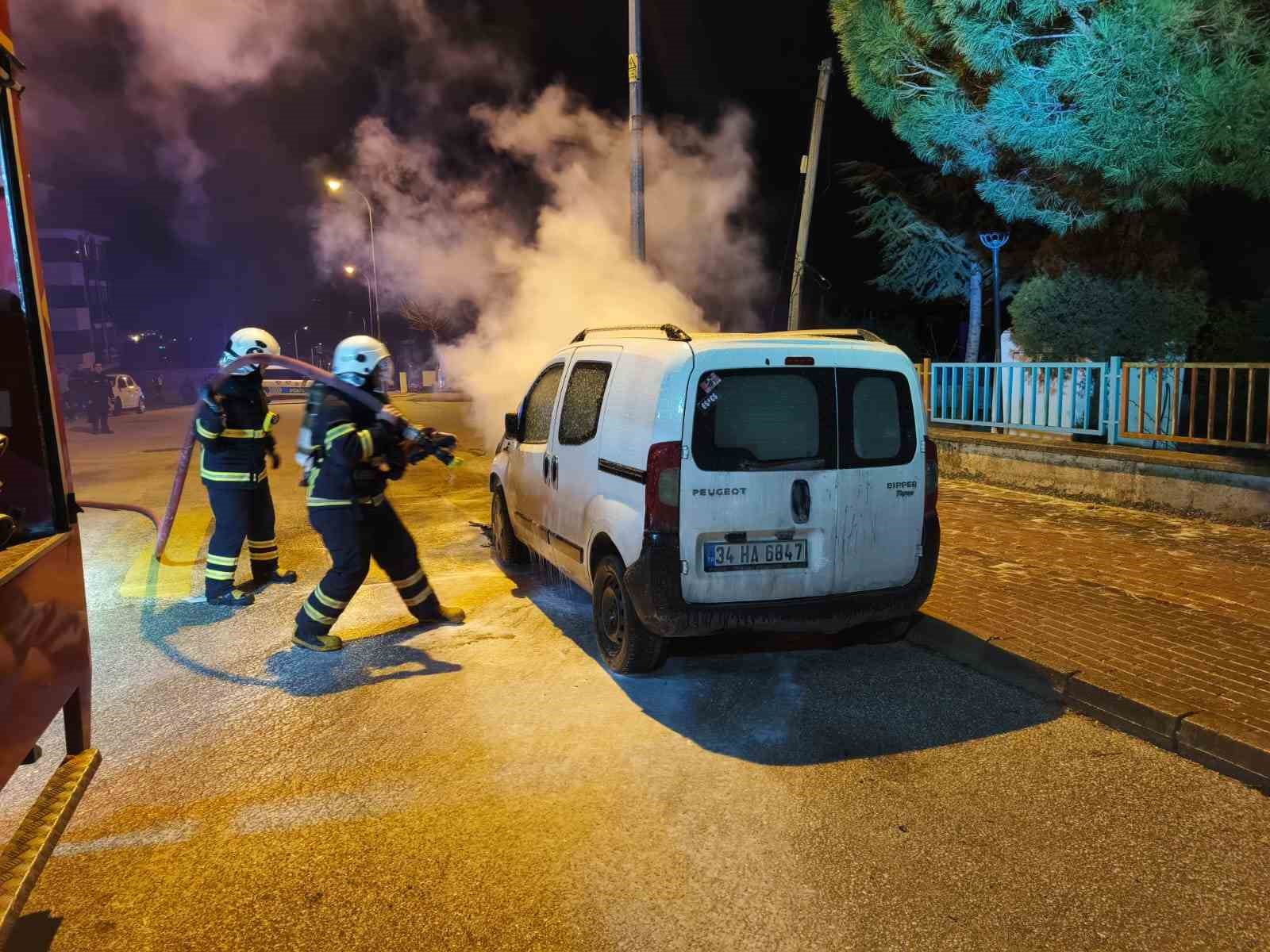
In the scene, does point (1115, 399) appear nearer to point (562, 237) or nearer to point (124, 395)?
point (562, 237)

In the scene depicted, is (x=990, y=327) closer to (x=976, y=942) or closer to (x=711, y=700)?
(x=711, y=700)

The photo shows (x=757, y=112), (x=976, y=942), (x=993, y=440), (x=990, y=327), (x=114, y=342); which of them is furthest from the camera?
(x=114, y=342)

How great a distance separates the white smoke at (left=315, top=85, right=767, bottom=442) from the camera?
12227 millimetres

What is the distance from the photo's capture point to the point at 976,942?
8.70ft

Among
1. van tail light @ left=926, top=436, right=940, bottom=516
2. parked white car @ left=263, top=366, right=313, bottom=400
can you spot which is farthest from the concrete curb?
parked white car @ left=263, top=366, right=313, bottom=400

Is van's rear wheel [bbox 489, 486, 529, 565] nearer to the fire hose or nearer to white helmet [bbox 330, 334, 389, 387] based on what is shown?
the fire hose

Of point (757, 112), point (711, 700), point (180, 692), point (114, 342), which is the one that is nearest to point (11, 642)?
point (180, 692)

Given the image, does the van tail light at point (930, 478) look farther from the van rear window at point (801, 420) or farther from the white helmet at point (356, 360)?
the white helmet at point (356, 360)

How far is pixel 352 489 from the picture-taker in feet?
17.3

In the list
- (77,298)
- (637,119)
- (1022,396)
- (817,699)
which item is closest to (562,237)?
(637,119)

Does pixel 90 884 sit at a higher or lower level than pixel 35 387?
lower

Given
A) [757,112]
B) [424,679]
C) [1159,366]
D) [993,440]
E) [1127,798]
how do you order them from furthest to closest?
[757,112]
[993,440]
[1159,366]
[424,679]
[1127,798]

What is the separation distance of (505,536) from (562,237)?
683 centimetres

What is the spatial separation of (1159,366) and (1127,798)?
6523mm
